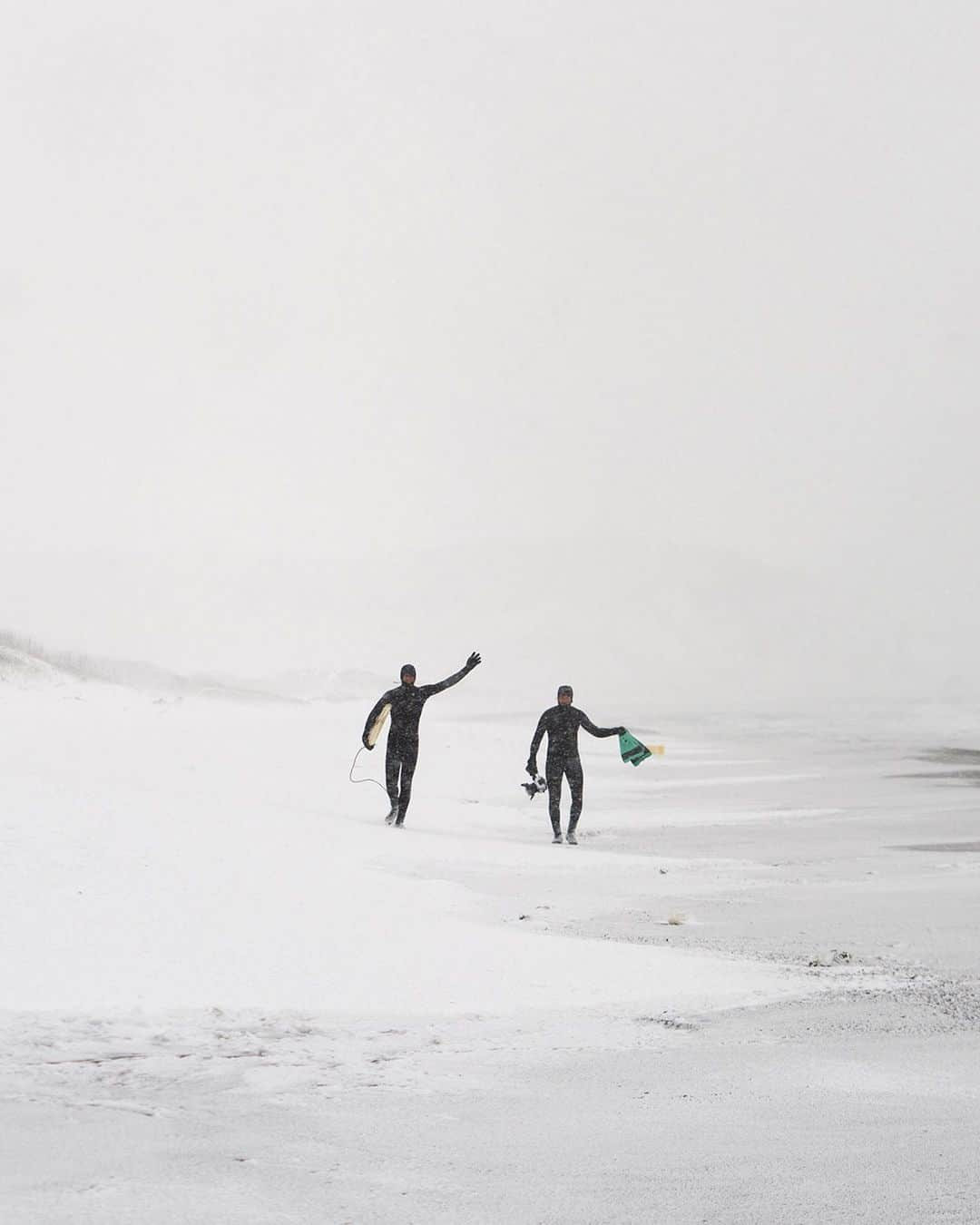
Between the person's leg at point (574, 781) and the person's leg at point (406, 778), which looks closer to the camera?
the person's leg at point (406, 778)

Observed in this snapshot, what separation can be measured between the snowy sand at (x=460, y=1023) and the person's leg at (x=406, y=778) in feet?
2.38

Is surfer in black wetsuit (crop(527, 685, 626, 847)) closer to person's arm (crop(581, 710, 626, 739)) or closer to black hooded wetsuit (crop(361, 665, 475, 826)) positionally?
person's arm (crop(581, 710, 626, 739))

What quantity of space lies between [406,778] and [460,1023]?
26.6 feet

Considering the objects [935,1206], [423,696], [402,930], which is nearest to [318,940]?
[402,930]

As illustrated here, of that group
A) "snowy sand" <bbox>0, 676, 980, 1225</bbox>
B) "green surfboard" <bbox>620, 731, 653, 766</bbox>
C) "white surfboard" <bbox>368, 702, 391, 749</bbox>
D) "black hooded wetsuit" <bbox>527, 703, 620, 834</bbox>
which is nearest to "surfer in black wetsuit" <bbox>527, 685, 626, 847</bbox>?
"black hooded wetsuit" <bbox>527, 703, 620, 834</bbox>

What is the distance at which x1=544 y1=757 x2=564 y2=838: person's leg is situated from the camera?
14.0 m

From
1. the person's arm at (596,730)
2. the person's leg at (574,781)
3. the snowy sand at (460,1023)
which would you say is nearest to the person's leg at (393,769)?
the snowy sand at (460,1023)

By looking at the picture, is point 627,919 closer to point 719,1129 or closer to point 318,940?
point 318,940

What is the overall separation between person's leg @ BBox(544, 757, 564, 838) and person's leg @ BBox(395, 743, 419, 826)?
5.30ft

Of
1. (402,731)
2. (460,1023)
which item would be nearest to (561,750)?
(402,731)

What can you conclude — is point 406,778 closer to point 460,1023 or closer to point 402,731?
point 402,731

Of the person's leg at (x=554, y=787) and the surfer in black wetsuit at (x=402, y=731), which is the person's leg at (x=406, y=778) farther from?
the person's leg at (x=554, y=787)

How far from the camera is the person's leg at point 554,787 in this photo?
14047 mm

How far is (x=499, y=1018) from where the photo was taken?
5980 mm
